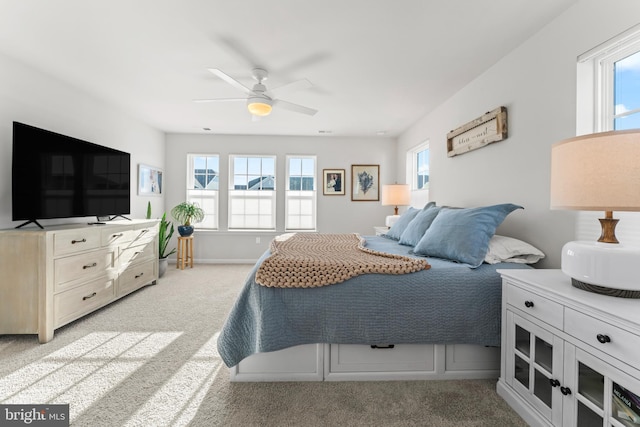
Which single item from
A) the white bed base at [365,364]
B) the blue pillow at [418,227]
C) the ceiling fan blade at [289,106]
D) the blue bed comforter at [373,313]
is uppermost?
the ceiling fan blade at [289,106]

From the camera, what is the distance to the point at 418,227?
273 centimetres

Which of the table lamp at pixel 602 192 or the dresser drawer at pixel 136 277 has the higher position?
the table lamp at pixel 602 192

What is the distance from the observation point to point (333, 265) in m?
1.75

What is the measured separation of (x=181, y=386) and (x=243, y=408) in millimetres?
457

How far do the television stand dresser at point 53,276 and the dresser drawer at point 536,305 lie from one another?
130 inches

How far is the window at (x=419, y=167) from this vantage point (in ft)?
14.3

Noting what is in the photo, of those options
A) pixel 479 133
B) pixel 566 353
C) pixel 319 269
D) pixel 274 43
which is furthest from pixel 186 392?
pixel 479 133

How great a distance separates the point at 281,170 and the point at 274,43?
3.21 meters

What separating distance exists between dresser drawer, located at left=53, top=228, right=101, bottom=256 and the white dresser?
329 cm

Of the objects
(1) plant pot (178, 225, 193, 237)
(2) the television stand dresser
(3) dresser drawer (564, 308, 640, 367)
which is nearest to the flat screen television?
(2) the television stand dresser

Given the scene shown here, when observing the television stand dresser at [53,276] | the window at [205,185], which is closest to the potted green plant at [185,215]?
the window at [205,185]

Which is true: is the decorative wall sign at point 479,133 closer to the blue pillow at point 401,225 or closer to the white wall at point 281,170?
the blue pillow at point 401,225

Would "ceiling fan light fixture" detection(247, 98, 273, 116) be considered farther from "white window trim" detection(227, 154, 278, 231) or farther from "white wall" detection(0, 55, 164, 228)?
"white window trim" detection(227, 154, 278, 231)

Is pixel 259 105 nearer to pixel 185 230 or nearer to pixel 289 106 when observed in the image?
pixel 289 106
